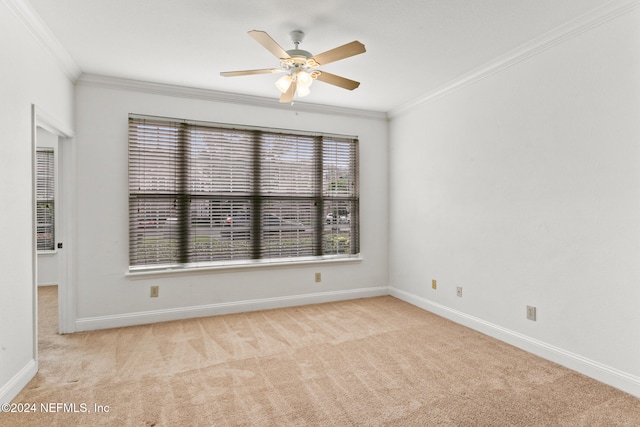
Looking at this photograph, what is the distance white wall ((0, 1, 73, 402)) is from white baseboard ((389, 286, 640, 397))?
382cm

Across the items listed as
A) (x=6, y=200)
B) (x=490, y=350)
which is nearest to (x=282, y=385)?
(x=490, y=350)

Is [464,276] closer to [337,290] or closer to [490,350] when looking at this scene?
[490,350]

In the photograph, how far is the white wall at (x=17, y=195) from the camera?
2182mm

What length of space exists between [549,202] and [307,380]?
2411mm

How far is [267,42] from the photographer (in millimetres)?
2240

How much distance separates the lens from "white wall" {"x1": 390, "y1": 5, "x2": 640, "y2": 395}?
2.34m

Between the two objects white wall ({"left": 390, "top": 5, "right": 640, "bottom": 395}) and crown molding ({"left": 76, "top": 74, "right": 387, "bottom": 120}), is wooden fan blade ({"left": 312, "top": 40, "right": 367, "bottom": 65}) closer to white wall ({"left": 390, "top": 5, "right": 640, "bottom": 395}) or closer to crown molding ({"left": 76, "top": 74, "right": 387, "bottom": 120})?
white wall ({"left": 390, "top": 5, "right": 640, "bottom": 395})

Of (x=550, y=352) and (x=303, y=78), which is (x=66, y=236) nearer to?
(x=303, y=78)

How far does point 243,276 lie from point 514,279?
9.60ft

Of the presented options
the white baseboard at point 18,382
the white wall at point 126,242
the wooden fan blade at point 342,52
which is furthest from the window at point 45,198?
the wooden fan blade at point 342,52

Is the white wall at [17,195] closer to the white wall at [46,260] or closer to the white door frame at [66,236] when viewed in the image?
the white door frame at [66,236]

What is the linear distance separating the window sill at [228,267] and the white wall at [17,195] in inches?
47.3

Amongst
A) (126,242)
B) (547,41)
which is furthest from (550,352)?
(126,242)

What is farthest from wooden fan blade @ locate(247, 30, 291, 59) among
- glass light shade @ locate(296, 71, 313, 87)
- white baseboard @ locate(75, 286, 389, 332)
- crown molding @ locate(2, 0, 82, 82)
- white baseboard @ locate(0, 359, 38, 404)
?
white baseboard @ locate(75, 286, 389, 332)
